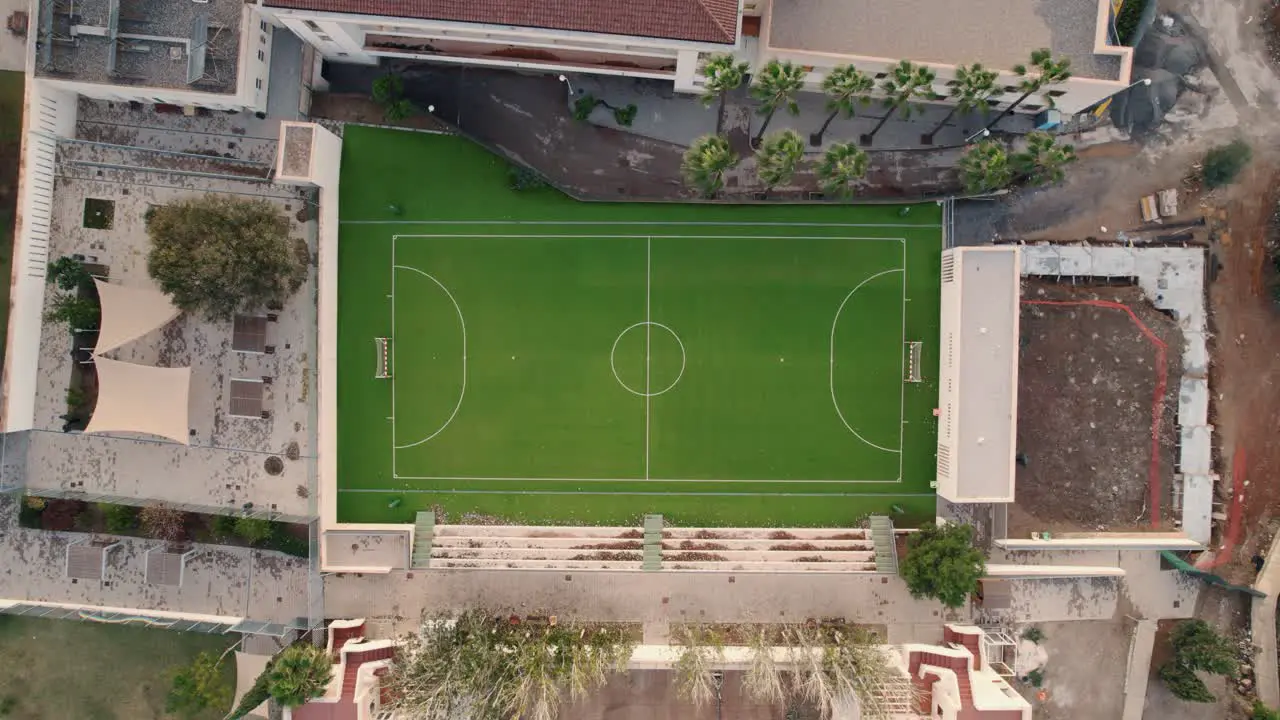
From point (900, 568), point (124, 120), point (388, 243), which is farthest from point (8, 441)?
point (900, 568)

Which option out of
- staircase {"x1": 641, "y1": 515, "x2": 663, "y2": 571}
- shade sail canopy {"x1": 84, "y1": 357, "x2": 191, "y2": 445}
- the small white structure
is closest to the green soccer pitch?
staircase {"x1": 641, "y1": 515, "x2": 663, "y2": 571}

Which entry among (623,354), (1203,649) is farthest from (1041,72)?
(1203,649)

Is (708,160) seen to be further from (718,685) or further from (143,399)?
(143,399)

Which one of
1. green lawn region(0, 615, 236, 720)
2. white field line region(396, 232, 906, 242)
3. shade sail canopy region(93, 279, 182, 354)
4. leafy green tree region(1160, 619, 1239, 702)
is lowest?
green lawn region(0, 615, 236, 720)

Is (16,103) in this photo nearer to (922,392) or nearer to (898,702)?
(922,392)

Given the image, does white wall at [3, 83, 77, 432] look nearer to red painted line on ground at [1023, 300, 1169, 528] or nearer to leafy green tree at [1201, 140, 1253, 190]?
red painted line on ground at [1023, 300, 1169, 528]

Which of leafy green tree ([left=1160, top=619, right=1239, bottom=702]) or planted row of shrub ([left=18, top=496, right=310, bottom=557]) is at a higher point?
planted row of shrub ([left=18, top=496, right=310, bottom=557])
